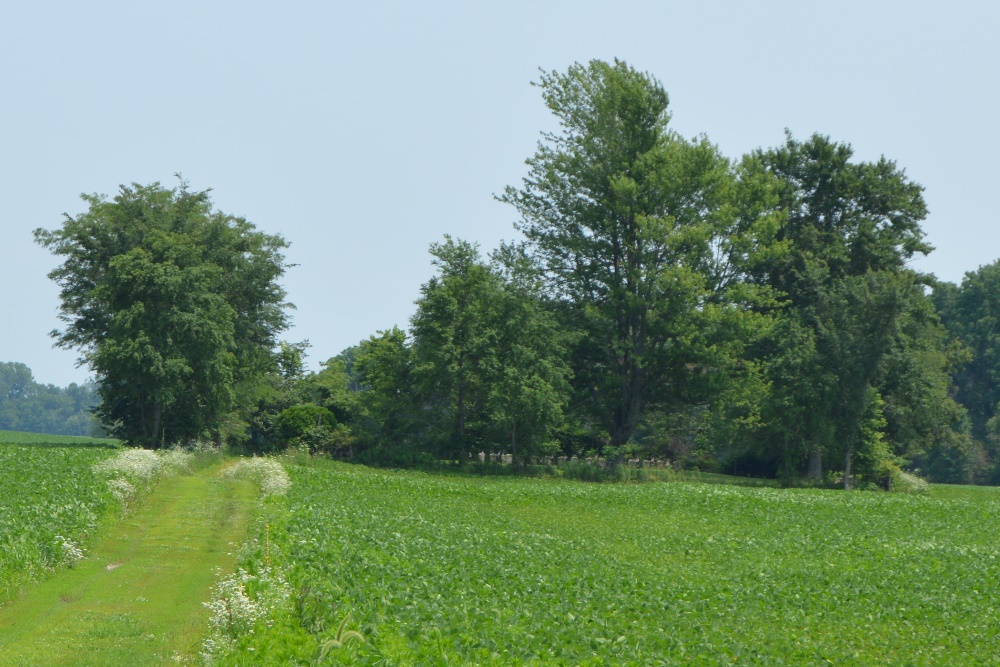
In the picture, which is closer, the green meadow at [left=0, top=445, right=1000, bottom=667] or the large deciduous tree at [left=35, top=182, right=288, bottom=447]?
the green meadow at [left=0, top=445, right=1000, bottom=667]

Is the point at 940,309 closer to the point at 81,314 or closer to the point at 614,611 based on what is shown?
the point at 81,314

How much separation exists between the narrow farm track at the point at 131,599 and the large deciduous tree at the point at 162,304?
22443 millimetres

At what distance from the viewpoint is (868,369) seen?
53031 mm

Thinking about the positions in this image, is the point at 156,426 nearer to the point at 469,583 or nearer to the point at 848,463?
the point at 848,463

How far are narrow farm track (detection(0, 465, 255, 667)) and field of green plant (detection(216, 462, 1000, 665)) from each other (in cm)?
167

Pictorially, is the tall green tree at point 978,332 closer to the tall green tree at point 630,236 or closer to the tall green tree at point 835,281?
the tall green tree at point 835,281

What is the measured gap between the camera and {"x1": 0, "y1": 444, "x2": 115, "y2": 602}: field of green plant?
1894 centimetres

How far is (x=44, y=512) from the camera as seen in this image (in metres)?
23.4

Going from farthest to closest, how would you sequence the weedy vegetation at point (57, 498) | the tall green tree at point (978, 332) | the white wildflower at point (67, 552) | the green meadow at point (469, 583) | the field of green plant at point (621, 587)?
the tall green tree at point (978, 332) → the white wildflower at point (67, 552) → the weedy vegetation at point (57, 498) → the green meadow at point (469, 583) → the field of green plant at point (621, 587)

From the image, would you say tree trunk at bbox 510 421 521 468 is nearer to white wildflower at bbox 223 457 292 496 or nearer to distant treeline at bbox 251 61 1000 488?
distant treeline at bbox 251 61 1000 488

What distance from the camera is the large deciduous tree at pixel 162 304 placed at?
49.7m

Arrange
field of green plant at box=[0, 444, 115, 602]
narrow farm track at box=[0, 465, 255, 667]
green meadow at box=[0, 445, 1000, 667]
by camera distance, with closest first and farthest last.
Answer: green meadow at box=[0, 445, 1000, 667] → narrow farm track at box=[0, 465, 255, 667] → field of green plant at box=[0, 444, 115, 602]

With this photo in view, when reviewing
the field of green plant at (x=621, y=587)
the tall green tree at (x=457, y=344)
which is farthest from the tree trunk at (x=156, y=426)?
the field of green plant at (x=621, y=587)

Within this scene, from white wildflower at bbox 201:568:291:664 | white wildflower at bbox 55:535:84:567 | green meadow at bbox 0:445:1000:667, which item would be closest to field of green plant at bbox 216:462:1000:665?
green meadow at bbox 0:445:1000:667
